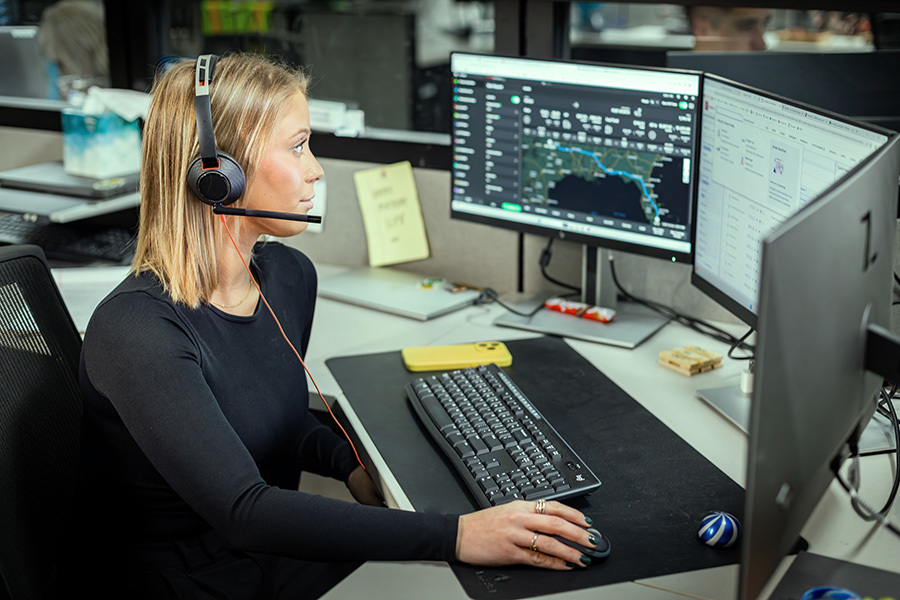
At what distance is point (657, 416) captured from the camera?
121cm

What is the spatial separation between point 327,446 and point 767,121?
740 mm

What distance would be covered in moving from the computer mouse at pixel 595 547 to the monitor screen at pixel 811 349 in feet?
0.60

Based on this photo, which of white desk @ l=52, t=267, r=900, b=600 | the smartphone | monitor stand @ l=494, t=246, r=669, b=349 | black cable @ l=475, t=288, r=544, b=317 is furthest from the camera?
black cable @ l=475, t=288, r=544, b=317

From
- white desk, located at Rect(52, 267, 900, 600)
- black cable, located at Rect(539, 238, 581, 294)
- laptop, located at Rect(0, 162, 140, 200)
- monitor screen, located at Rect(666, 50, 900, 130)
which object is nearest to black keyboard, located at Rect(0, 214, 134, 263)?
laptop, located at Rect(0, 162, 140, 200)

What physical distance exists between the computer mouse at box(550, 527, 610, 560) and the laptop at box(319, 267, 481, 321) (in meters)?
0.72

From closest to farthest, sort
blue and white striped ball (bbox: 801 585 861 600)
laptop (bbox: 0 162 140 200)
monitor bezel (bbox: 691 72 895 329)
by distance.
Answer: blue and white striped ball (bbox: 801 585 861 600) → monitor bezel (bbox: 691 72 895 329) → laptop (bbox: 0 162 140 200)

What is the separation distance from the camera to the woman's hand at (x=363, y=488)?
125 cm

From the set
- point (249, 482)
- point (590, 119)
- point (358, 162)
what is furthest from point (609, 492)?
point (358, 162)

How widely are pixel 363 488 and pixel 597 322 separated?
514 mm

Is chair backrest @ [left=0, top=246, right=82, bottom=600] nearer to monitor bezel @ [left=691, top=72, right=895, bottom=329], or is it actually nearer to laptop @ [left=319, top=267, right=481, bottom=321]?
laptop @ [left=319, top=267, right=481, bottom=321]

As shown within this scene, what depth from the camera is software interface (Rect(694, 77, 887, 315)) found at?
1052 millimetres

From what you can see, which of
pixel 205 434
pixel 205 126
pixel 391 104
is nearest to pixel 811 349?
pixel 205 434

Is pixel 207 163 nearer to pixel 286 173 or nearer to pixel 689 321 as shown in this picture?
pixel 286 173

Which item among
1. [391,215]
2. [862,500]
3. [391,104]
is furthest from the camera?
[391,104]
